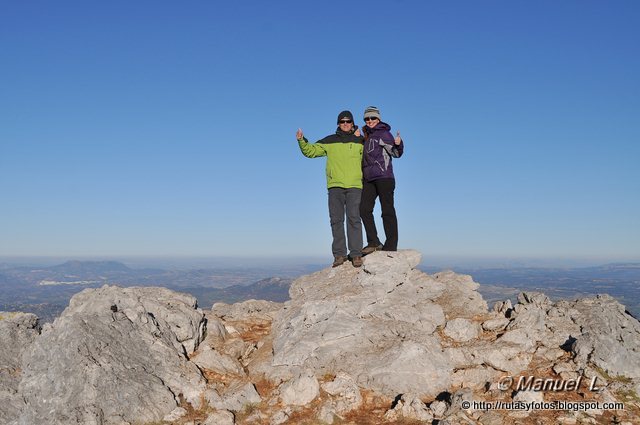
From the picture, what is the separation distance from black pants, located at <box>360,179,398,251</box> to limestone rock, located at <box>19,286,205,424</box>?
23.9ft

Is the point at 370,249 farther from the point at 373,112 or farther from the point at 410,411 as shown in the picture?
the point at 410,411

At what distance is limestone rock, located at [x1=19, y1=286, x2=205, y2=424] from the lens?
10406mm

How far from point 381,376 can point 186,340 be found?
20.5 feet

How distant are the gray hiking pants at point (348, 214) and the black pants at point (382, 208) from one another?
0.34m

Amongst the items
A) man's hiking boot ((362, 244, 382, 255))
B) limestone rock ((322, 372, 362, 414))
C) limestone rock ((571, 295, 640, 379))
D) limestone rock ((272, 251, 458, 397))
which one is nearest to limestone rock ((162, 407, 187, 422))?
limestone rock ((272, 251, 458, 397))

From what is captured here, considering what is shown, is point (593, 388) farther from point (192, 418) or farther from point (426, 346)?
Result: point (192, 418)

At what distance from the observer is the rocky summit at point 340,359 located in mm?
10609

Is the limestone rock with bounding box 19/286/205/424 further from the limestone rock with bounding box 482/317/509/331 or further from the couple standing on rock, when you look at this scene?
the limestone rock with bounding box 482/317/509/331

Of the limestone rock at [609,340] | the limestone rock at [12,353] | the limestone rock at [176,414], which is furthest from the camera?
the limestone rock at [609,340]

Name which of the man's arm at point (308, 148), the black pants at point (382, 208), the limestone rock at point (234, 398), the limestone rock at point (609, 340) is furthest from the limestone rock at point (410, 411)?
the man's arm at point (308, 148)

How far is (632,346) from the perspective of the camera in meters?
13.4

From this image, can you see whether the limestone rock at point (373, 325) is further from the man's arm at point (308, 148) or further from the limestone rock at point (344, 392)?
the man's arm at point (308, 148)

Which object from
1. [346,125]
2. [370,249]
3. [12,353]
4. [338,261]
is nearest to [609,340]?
[370,249]

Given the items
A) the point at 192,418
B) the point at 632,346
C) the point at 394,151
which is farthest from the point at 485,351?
the point at 192,418
